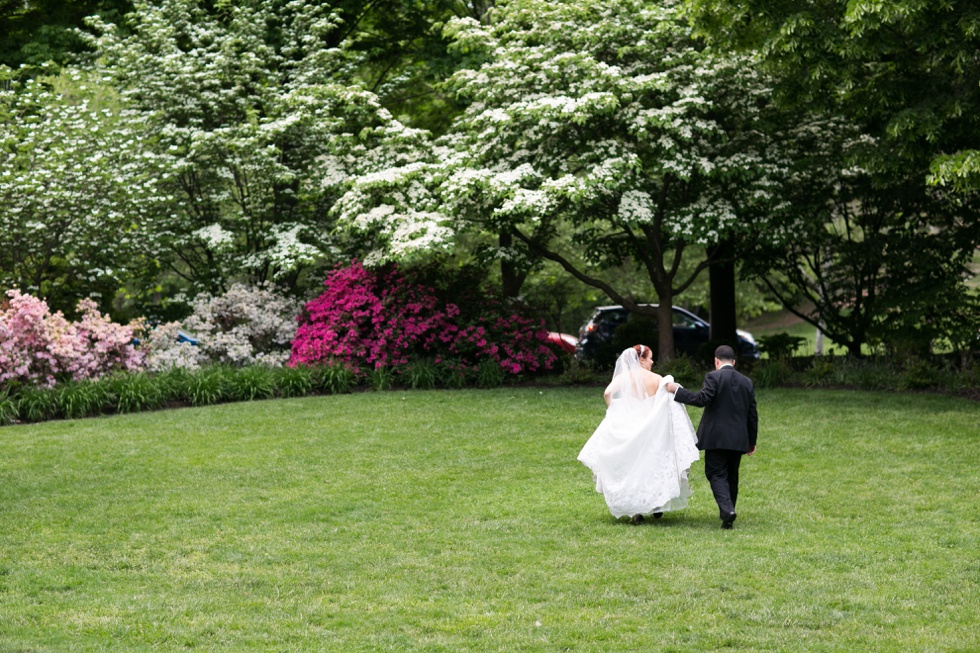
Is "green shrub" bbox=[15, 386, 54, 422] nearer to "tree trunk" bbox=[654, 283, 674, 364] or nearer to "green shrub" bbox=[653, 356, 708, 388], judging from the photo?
"green shrub" bbox=[653, 356, 708, 388]

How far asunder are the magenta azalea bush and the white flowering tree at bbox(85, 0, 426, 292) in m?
1.08

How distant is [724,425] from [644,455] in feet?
2.36

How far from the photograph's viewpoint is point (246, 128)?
19531 mm

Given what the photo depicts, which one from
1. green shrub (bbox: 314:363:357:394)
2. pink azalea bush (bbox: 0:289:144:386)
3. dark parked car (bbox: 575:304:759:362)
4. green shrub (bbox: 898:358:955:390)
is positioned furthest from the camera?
dark parked car (bbox: 575:304:759:362)

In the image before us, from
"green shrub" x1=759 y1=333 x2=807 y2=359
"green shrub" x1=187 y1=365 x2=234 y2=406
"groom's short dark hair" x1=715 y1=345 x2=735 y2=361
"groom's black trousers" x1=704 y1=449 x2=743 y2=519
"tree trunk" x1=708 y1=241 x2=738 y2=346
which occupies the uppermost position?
"tree trunk" x1=708 y1=241 x2=738 y2=346

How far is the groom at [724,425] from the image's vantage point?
9.09 meters

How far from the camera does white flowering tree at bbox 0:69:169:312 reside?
18406 mm

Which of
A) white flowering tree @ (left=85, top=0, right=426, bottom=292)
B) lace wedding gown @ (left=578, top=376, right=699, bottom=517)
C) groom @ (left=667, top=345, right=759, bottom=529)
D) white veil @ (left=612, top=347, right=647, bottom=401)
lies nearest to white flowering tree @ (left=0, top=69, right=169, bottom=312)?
white flowering tree @ (left=85, top=0, right=426, bottom=292)

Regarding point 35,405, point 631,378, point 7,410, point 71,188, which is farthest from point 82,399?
point 631,378

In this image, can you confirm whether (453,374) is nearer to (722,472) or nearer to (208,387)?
(208,387)

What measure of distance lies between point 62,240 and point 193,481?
30.4 feet

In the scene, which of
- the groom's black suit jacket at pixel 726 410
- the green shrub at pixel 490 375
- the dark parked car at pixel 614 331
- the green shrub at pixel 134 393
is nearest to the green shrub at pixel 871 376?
the dark parked car at pixel 614 331

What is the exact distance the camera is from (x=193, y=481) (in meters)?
11.6

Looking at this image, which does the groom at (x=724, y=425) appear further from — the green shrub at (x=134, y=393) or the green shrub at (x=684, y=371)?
the green shrub at (x=134, y=393)
